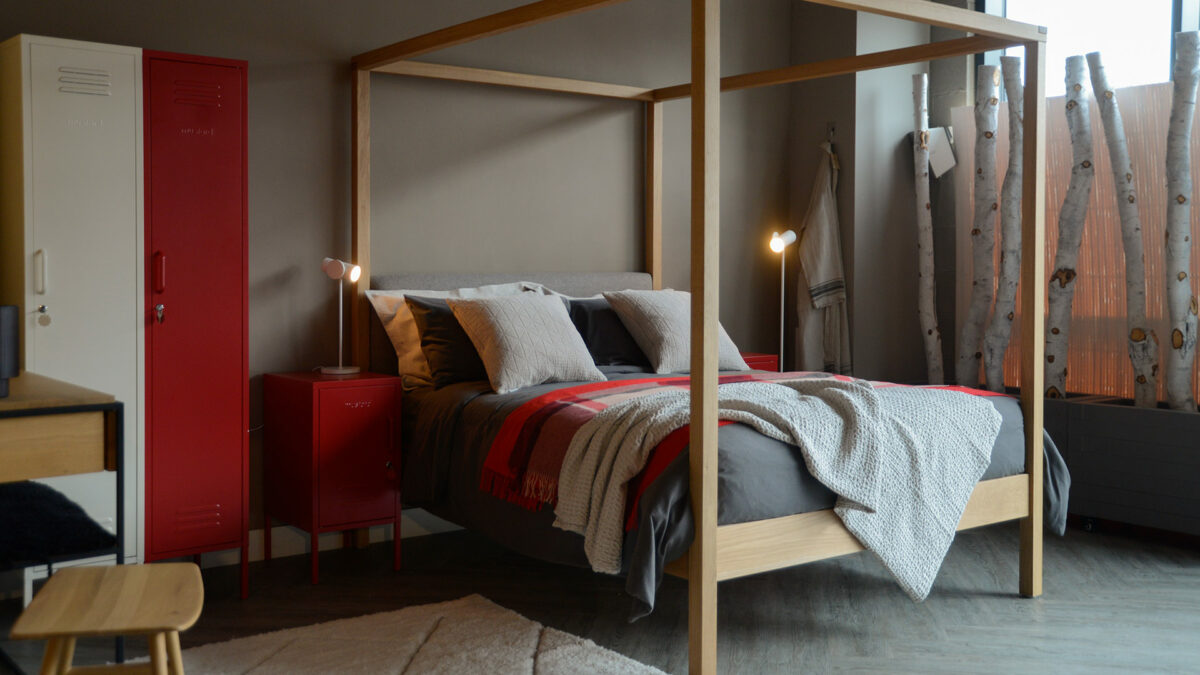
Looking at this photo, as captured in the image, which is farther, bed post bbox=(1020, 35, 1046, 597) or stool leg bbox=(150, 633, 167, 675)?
bed post bbox=(1020, 35, 1046, 597)

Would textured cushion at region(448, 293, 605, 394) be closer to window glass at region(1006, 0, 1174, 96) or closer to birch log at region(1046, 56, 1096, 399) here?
birch log at region(1046, 56, 1096, 399)

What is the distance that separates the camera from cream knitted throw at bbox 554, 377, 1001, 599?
3041 mm

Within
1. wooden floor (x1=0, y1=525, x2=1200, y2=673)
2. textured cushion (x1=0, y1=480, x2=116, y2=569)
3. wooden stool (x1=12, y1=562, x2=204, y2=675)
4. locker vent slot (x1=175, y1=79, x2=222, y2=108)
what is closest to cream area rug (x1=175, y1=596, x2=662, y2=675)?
wooden floor (x1=0, y1=525, x2=1200, y2=673)

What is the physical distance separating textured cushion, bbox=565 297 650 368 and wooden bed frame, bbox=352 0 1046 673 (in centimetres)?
85

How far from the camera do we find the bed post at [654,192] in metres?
5.30

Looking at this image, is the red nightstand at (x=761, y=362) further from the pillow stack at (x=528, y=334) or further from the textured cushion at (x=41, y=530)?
the textured cushion at (x=41, y=530)

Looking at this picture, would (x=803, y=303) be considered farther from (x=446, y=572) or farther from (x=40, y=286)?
(x=40, y=286)

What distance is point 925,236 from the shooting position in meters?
5.55

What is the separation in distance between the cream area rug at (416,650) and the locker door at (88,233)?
2.46 ft

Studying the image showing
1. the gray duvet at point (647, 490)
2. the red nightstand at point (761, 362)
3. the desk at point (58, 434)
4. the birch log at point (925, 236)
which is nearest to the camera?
the desk at point (58, 434)

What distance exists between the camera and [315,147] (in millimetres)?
4340

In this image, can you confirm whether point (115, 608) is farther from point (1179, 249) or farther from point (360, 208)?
point (1179, 249)

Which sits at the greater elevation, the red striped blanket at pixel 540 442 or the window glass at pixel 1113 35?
the window glass at pixel 1113 35

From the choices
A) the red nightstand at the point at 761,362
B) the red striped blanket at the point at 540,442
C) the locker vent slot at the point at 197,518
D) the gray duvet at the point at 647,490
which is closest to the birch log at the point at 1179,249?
the gray duvet at the point at 647,490
